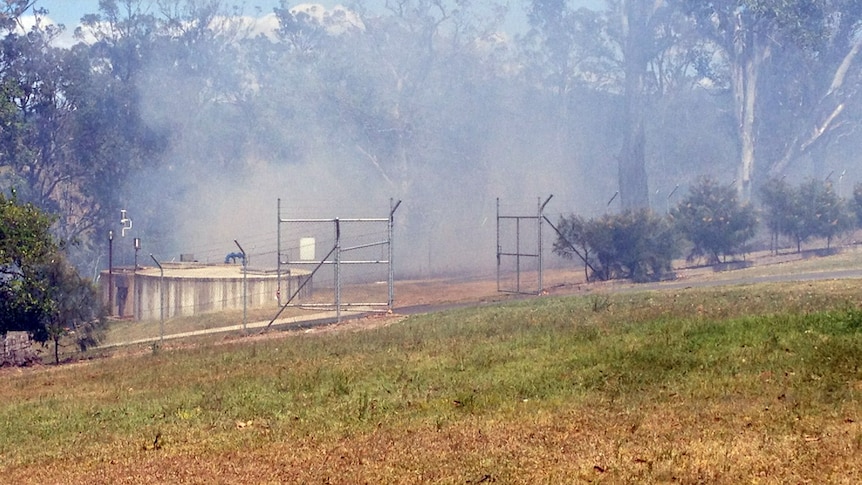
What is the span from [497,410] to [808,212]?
140ft

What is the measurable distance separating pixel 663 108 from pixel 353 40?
30.5 m

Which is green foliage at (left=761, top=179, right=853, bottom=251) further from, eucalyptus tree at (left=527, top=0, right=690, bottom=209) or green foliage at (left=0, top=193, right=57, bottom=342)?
green foliage at (left=0, top=193, right=57, bottom=342)

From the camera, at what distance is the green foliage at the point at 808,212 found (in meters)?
49.6

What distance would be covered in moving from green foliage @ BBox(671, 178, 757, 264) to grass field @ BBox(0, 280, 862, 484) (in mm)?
27669

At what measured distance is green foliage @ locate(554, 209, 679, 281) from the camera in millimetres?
42312

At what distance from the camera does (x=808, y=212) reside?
49.6 meters

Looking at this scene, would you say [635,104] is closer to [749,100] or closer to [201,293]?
[749,100]

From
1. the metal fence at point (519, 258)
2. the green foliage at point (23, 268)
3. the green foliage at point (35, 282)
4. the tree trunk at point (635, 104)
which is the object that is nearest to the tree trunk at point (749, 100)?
the tree trunk at point (635, 104)

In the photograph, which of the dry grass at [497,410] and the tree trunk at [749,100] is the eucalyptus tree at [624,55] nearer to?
the tree trunk at [749,100]

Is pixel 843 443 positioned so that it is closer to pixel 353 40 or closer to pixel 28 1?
pixel 28 1

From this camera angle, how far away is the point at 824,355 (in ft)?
41.3

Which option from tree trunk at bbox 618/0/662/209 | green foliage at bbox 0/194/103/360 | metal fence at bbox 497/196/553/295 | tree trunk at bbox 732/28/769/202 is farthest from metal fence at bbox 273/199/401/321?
tree trunk at bbox 732/28/769/202

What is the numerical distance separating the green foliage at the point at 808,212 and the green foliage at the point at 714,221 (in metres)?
3.18

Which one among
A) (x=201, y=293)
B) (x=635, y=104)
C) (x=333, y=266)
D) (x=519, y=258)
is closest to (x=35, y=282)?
(x=201, y=293)
